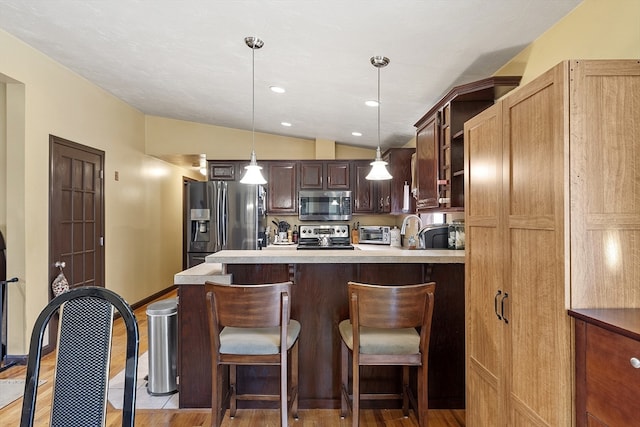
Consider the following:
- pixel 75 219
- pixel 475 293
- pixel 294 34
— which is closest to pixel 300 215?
pixel 75 219

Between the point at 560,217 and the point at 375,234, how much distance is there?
420cm

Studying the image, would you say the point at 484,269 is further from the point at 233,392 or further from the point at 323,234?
the point at 323,234

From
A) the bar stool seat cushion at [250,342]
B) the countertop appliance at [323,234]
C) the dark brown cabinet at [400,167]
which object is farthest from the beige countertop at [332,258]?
the countertop appliance at [323,234]

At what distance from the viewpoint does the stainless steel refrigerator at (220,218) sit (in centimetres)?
478

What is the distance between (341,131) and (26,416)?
431 centimetres

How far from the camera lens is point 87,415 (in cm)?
99

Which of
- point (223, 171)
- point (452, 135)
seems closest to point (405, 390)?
point (452, 135)

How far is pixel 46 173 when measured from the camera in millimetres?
3408

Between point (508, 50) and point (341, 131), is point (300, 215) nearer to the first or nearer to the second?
point (341, 131)

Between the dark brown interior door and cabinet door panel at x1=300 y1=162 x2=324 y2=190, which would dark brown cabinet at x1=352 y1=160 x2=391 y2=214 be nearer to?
cabinet door panel at x1=300 y1=162 x2=324 y2=190

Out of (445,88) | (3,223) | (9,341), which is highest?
(445,88)

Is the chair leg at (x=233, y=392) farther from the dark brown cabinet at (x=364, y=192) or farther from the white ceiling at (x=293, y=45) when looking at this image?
the dark brown cabinet at (x=364, y=192)

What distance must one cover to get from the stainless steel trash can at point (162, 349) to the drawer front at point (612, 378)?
238 centimetres

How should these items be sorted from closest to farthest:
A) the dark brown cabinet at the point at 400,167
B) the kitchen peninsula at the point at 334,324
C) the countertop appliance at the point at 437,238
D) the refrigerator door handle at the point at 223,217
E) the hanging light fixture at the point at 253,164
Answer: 1. the kitchen peninsula at the point at 334,324
2. the hanging light fixture at the point at 253,164
3. the countertop appliance at the point at 437,238
4. the refrigerator door handle at the point at 223,217
5. the dark brown cabinet at the point at 400,167
